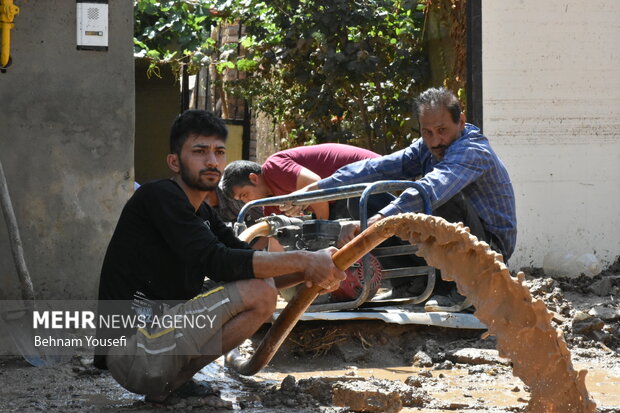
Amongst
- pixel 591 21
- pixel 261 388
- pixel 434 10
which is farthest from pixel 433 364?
pixel 434 10

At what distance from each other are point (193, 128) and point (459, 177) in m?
2.01

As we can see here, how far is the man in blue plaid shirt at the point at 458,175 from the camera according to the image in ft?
17.8

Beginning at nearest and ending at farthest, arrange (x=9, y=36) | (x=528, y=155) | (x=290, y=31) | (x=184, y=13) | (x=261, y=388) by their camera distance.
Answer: (x=261, y=388) < (x=9, y=36) < (x=528, y=155) < (x=290, y=31) < (x=184, y=13)

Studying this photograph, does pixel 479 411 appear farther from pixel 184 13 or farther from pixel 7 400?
pixel 184 13

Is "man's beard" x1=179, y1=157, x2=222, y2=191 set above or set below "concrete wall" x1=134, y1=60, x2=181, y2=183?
below

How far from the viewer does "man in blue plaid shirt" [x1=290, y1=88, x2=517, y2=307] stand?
17.8 feet

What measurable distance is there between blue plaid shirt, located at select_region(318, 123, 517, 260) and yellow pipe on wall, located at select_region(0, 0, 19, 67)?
206 cm

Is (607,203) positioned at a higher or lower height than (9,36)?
lower

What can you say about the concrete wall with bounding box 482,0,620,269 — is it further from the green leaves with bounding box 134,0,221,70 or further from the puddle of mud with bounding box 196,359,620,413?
the green leaves with bounding box 134,0,221,70

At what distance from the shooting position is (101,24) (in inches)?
208

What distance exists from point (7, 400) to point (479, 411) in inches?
77.7

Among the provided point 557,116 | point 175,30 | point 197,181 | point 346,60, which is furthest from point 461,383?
point 175,30

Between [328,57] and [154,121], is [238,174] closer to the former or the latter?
[328,57]

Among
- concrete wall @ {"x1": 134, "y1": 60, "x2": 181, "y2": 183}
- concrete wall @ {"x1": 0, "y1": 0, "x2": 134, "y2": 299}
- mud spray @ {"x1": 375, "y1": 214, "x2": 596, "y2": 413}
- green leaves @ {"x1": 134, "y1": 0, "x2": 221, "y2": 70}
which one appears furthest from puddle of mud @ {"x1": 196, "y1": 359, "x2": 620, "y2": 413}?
concrete wall @ {"x1": 134, "y1": 60, "x2": 181, "y2": 183}
